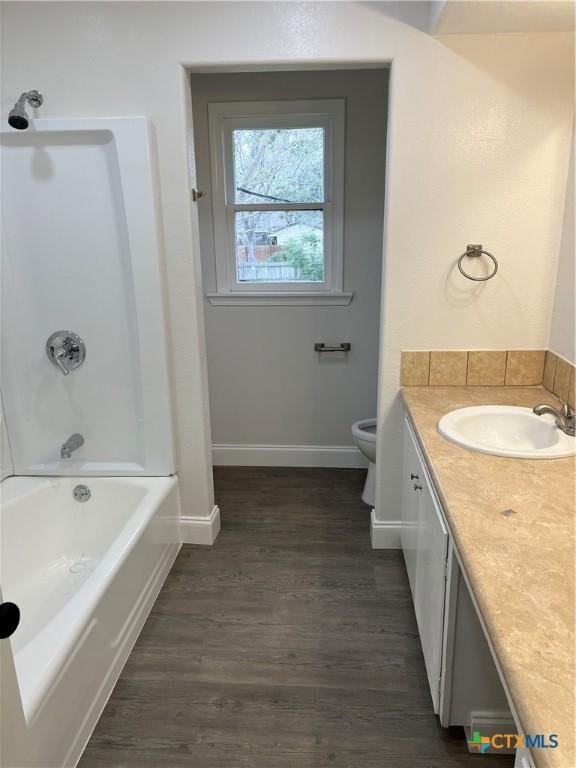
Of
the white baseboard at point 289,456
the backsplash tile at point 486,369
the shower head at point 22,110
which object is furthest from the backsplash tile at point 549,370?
the shower head at point 22,110

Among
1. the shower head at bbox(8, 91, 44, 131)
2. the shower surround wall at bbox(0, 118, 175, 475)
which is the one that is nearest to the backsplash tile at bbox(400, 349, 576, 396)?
the shower surround wall at bbox(0, 118, 175, 475)

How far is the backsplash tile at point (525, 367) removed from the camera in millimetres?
2240

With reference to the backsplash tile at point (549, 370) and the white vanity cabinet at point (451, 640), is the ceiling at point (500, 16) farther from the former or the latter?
the white vanity cabinet at point (451, 640)

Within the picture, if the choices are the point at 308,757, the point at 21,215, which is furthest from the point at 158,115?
the point at 308,757

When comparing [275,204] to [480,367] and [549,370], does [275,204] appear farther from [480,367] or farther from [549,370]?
[549,370]

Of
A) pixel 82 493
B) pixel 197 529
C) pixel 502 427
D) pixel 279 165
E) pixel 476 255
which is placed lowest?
pixel 197 529

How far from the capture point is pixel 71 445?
246 centimetres

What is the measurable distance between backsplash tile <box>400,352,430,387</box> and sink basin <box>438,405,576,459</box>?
14.8 inches

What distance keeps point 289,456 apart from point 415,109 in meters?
2.19

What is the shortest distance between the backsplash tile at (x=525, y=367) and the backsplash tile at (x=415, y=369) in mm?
338

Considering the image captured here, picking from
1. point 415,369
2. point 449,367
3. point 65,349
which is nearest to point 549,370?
point 449,367

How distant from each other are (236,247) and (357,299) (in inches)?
31.9

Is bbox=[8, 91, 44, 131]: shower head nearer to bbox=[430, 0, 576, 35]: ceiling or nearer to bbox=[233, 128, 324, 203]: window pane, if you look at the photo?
bbox=[233, 128, 324, 203]: window pane

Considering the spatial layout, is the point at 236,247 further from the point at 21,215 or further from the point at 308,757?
the point at 308,757
